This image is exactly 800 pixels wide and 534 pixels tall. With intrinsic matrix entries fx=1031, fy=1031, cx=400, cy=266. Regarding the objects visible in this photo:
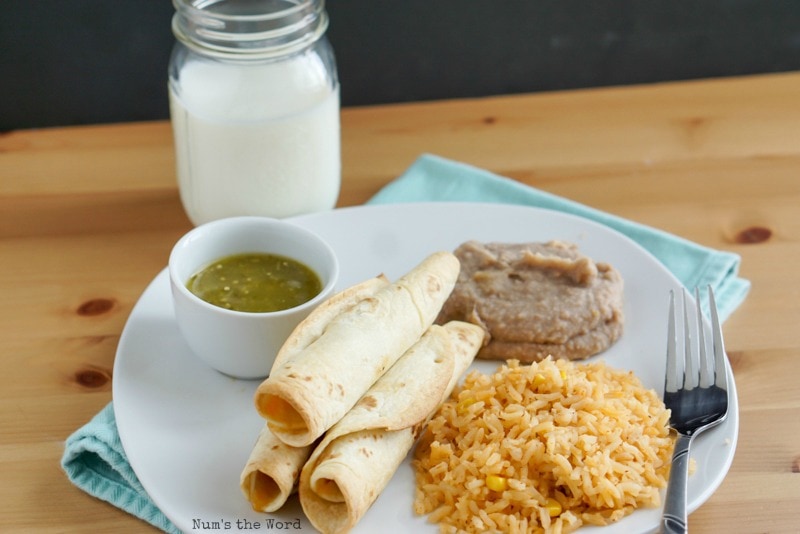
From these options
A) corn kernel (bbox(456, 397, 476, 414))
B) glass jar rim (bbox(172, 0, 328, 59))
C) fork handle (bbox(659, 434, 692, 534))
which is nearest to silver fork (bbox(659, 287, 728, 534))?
fork handle (bbox(659, 434, 692, 534))

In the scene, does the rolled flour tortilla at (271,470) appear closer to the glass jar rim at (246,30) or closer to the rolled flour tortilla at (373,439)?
the rolled flour tortilla at (373,439)

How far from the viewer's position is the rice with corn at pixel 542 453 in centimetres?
229

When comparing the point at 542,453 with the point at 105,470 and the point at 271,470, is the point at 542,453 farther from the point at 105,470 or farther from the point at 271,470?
the point at 105,470

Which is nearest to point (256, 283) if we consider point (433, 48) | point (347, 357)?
point (347, 357)

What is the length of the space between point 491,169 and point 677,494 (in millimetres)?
1990

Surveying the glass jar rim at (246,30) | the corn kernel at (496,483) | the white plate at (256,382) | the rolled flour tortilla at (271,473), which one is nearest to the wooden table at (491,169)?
the white plate at (256,382)

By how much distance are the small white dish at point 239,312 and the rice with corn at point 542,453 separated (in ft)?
1.55

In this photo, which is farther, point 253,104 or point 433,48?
point 433,48

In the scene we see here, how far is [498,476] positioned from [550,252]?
3.09ft

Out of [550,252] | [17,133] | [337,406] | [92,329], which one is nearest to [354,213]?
[550,252]

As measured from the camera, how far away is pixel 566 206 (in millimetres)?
3615

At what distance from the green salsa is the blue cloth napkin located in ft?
1.35

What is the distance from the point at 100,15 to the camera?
4094 mm

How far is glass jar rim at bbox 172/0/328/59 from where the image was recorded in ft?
10.3
